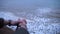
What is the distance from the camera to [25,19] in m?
1.42

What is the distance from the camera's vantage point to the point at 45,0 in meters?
1.45

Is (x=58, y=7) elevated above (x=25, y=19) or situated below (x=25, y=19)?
above

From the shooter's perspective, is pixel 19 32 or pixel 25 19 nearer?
pixel 19 32

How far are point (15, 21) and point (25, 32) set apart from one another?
0.51ft

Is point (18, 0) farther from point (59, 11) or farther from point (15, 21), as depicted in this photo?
Result: point (59, 11)


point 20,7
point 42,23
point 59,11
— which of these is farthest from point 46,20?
point 20,7

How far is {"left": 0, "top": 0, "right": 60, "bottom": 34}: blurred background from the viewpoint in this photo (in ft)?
4.58

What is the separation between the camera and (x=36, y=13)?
4.72 feet

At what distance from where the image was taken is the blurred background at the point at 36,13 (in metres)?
1.40

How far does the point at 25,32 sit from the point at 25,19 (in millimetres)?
150

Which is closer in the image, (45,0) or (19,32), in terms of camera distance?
(19,32)

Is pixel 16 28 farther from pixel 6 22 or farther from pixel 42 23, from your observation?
pixel 42 23

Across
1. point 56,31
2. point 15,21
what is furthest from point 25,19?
point 56,31

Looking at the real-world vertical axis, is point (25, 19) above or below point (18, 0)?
below
